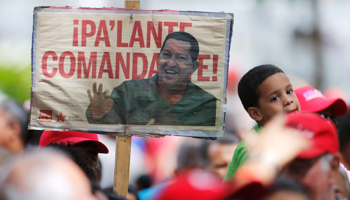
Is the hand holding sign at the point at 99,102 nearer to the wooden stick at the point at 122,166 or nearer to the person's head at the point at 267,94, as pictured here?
the wooden stick at the point at 122,166

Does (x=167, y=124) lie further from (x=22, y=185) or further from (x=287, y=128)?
(x=22, y=185)

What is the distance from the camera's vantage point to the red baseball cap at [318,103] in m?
2.91

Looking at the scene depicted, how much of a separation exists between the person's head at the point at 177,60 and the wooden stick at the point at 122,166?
488mm

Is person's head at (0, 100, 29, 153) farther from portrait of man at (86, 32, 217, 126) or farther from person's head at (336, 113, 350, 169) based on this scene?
person's head at (336, 113, 350, 169)

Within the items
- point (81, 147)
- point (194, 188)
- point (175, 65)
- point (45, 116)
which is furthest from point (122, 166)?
point (194, 188)

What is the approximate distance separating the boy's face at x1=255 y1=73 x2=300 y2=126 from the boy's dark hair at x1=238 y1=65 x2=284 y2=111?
3cm

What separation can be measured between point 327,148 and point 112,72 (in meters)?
1.65

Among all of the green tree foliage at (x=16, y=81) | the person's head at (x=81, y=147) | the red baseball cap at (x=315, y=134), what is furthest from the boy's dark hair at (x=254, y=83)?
the green tree foliage at (x=16, y=81)

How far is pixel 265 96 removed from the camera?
2.71 metres

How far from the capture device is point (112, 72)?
279 cm

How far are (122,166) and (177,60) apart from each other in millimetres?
838

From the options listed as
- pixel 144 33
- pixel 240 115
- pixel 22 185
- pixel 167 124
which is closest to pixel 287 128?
pixel 22 185

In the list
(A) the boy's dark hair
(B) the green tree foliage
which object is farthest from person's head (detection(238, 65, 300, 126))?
(B) the green tree foliage

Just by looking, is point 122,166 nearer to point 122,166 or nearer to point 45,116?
point 122,166
